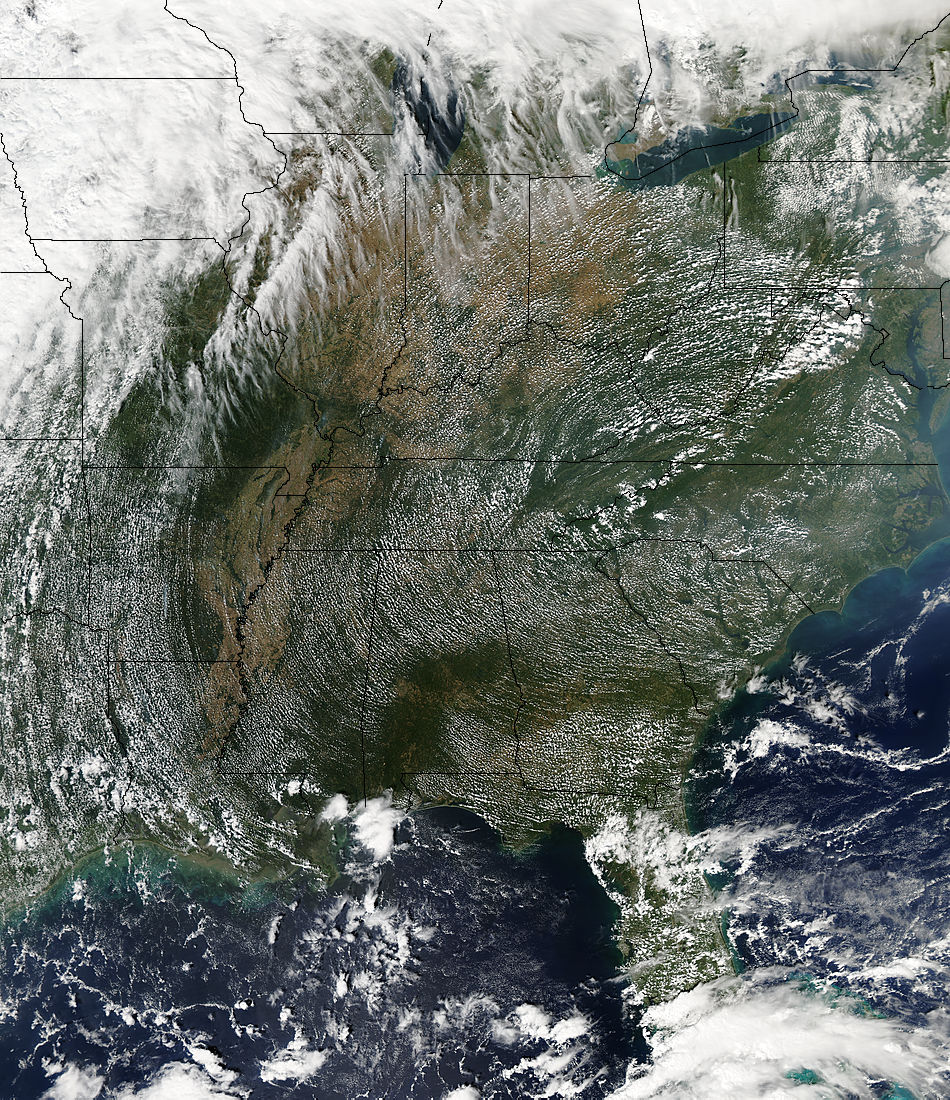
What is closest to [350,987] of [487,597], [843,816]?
[487,597]

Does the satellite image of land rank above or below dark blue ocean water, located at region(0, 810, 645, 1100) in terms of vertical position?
above

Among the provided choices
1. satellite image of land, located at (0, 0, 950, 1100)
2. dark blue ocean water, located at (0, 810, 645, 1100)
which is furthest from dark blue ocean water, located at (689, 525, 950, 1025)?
dark blue ocean water, located at (0, 810, 645, 1100)

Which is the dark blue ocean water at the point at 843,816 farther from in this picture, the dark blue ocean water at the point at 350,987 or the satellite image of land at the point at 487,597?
the dark blue ocean water at the point at 350,987

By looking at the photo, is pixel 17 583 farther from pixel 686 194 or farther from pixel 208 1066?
pixel 686 194

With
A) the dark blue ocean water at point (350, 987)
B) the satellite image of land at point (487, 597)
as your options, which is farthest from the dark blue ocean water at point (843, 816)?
the dark blue ocean water at point (350, 987)

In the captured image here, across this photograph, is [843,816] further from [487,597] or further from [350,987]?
[350,987]

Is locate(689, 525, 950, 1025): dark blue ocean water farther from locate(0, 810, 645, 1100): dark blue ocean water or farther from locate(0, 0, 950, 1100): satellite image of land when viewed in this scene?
locate(0, 810, 645, 1100): dark blue ocean water
